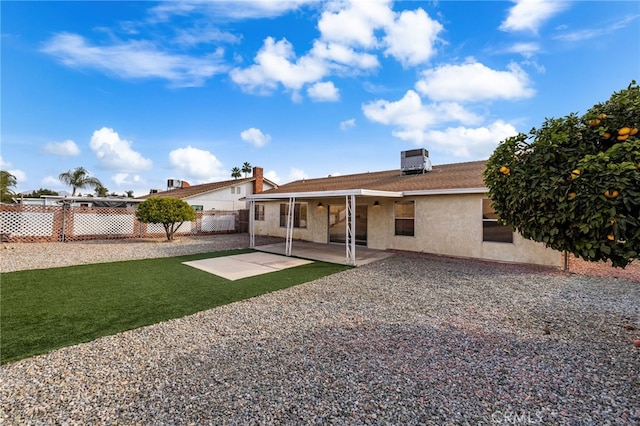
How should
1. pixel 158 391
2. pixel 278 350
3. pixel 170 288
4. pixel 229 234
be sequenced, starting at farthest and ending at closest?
pixel 229 234
pixel 170 288
pixel 278 350
pixel 158 391

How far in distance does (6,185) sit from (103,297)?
1126 inches

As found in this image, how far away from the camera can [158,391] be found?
2.59 m

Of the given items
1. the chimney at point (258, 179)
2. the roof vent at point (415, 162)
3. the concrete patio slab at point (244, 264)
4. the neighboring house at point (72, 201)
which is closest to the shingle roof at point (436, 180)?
the roof vent at point (415, 162)

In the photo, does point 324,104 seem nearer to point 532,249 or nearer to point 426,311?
point 532,249

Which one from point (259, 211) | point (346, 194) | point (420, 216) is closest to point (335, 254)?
point (346, 194)

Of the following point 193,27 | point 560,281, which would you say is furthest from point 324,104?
point 560,281

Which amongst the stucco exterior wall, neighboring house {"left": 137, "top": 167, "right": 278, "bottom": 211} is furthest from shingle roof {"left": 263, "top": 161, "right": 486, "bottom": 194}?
the stucco exterior wall

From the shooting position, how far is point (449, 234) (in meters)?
10.0

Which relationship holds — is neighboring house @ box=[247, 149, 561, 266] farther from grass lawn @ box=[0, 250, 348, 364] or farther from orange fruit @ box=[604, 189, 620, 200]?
orange fruit @ box=[604, 189, 620, 200]

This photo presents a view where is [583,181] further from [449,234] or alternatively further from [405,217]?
[405,217]

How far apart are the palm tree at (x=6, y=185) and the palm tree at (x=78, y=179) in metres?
7.06

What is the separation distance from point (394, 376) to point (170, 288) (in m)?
5.24

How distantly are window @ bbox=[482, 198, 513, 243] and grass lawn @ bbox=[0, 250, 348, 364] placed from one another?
5.08m

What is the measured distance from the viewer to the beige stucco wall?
8805 mm
